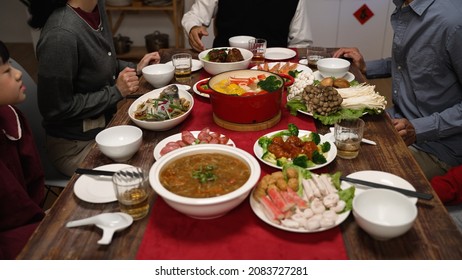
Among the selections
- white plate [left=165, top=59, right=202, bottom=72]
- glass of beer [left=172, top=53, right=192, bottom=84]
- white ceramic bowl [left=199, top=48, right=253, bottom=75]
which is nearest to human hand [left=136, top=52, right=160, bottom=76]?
white plate [left=165, top=59, right=202, bottom=72]

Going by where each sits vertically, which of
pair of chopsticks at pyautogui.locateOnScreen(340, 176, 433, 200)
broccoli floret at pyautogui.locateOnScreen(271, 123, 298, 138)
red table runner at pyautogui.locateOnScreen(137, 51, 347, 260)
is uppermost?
broccoli floret at pyautogui.locateOnScreen(271, 123, 298, 138)

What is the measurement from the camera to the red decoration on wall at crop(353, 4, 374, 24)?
15.9ft

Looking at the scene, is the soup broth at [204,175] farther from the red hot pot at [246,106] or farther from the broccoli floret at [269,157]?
the red hot pot at [246,106]

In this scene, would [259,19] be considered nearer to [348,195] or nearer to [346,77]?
[346,77]

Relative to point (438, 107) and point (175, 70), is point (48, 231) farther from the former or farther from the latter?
point (438, 107)

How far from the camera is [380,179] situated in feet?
4.33

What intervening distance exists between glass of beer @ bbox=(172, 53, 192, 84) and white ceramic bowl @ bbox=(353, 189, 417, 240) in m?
1.35

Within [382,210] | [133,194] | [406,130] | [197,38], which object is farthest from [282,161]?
[197,38]

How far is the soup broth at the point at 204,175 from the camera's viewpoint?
1.20 meters

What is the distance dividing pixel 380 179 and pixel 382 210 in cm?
19

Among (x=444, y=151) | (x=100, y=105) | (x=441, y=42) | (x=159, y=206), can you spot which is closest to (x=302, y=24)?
(x=441, y=42)

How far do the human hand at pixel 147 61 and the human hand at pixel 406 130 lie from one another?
4.67 feet

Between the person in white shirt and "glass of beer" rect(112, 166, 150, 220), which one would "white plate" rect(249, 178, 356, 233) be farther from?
the person in white shirt

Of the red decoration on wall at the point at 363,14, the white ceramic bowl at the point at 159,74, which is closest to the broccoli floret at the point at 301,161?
the white ceramic bowl at the point at 159,74
